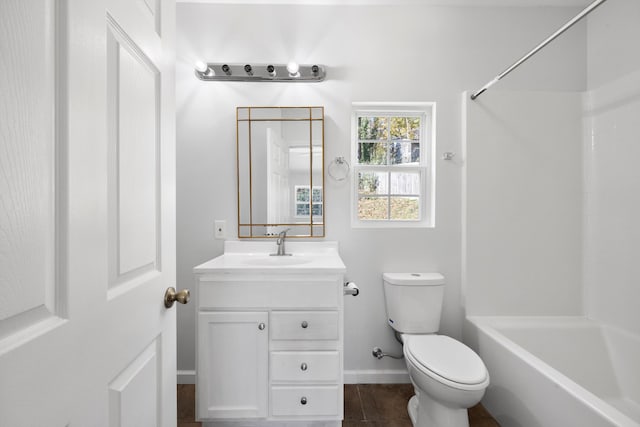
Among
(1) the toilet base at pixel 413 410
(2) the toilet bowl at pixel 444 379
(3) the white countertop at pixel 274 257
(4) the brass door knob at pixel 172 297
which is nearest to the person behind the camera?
(4) the brass door knob at pixel 172 297

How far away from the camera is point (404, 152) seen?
7.02 ft

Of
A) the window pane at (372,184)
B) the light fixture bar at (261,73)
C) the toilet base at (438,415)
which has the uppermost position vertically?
the light fixture bar at (261,73)

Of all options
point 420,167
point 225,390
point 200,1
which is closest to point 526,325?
point 420,167

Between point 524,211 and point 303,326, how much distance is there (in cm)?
160

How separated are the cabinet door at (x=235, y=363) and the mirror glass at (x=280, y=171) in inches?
26.0

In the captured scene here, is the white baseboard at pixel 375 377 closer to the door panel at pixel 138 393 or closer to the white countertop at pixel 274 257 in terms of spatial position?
the white countertop at pixel 274 257

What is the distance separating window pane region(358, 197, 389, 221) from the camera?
2135mm

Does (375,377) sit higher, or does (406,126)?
(406,126)

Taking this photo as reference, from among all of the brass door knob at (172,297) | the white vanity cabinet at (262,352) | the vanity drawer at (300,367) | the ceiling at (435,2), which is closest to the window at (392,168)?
the ceiling at (435,2)

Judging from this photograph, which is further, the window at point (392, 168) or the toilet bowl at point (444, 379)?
Answer: the window at point (392, 168)

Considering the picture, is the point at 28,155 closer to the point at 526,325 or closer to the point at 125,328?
the point at 125,328

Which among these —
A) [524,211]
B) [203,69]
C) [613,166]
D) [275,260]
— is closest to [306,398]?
[275,260]

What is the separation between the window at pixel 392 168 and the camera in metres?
2.12

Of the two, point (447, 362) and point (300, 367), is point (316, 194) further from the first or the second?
point (447, 362)
